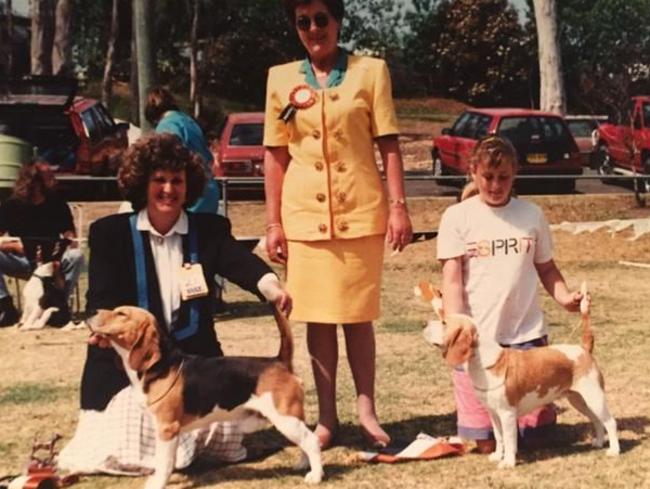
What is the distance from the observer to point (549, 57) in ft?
76.3

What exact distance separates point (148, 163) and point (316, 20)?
93 cm

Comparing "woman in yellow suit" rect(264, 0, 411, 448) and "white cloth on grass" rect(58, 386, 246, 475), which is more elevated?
"woman in yellow suit" rect(264, 0, 411, 448)

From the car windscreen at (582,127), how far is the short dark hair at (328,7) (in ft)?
77.1

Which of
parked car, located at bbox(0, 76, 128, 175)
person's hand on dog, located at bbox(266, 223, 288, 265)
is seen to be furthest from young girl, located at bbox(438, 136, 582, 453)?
parked car, located at bbox(0, 76, 128, 175)

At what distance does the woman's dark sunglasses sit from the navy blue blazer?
0.93 metres

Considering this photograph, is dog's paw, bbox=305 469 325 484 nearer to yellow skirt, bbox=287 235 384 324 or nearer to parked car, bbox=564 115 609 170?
yellow skirt, bbox=287 235 384 324

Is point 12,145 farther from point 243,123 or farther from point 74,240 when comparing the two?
point 243,123

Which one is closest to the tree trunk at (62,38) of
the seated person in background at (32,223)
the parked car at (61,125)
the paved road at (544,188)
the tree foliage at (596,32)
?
the parked car at (61,125)

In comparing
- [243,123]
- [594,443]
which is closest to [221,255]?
[594,443]

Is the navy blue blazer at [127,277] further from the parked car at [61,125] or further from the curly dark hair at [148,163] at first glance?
the parked car at [61,125]

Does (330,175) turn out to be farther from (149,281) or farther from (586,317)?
(586,317)

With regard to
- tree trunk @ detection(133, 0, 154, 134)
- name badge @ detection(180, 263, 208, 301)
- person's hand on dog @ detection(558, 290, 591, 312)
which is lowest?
person's hand on dog @ detection(558, 290, 591, 312)

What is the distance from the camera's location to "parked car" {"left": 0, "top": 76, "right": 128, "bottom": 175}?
58.7ft

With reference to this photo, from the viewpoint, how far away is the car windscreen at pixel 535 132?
21.6 m
